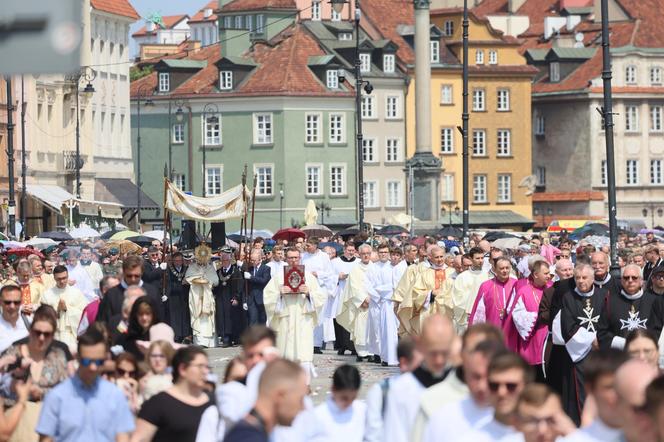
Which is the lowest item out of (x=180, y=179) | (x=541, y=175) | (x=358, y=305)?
(x=358, y=305)

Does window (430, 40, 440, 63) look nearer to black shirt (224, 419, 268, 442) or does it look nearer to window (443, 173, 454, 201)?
window (443, 173, 454, 201)

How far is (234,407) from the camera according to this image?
36.3 feet

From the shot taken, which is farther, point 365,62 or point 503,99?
point 503,99

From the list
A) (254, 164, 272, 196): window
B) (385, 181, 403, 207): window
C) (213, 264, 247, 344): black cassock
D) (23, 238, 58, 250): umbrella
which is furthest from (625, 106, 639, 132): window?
(213, 264, 247, 344): black cassock

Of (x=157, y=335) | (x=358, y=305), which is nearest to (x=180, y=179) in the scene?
(x=358, y=305)

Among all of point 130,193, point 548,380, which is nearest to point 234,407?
point 548,380

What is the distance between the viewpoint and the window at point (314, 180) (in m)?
100

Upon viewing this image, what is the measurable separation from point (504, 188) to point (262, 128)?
49.1 ft

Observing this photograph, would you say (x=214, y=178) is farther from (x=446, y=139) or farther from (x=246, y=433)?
(x=246, y=433)

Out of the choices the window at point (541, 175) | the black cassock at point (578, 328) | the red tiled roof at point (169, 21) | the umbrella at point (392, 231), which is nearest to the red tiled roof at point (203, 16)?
the red tiled roof at point (169, 21)

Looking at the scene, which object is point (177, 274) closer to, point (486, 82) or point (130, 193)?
point (130, 193)

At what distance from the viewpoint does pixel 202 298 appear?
35250 millimetres

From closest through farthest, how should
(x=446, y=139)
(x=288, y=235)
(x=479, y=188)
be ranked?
(x=288, y=235), (x=446, y=139), (x=479, y=188)

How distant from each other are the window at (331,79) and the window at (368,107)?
153 centimetres
